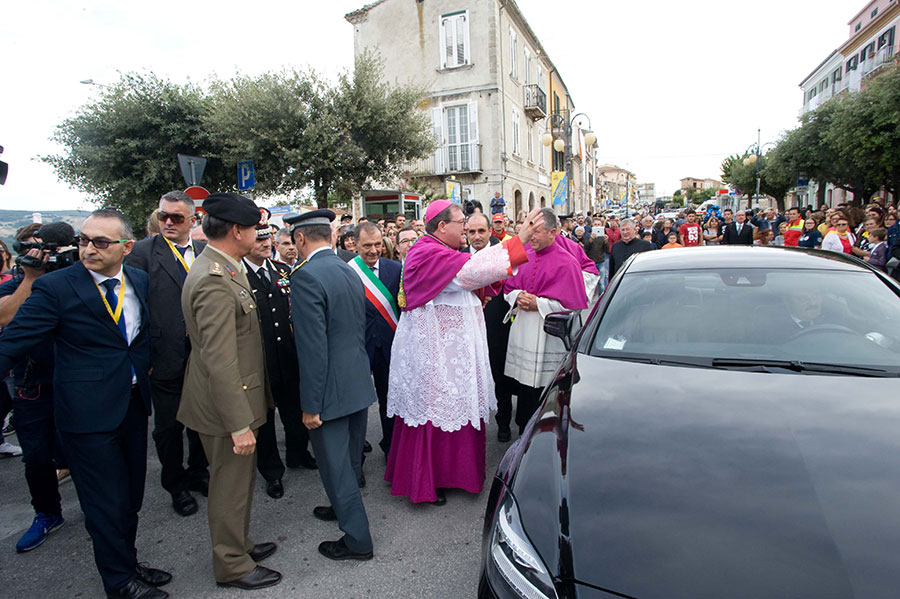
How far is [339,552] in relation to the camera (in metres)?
2.94

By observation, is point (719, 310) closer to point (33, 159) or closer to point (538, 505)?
point (538, 505)

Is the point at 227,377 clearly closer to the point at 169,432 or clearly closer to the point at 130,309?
the point at 130,309

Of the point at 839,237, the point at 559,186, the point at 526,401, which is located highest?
the point at 559,186

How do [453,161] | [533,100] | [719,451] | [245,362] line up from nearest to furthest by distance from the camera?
[719,451] < [245,362] < [453,161] < [533,100]

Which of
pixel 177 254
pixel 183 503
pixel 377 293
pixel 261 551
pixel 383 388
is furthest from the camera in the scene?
pixel 383 388

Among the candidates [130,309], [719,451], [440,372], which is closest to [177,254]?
[130,309]

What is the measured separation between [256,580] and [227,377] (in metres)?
1.10

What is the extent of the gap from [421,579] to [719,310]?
6.77 ft

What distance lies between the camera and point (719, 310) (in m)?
2.73

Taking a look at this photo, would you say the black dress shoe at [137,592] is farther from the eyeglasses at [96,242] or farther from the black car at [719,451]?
the black car at [719,451]

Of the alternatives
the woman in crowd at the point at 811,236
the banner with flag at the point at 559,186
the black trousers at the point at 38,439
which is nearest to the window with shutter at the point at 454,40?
the banner with flag at the point at 559,186

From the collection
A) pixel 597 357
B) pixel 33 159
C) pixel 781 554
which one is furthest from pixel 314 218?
pixel 33 159

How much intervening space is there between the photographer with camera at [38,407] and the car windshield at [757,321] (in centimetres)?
319

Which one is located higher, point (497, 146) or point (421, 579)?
point (497, 146)
